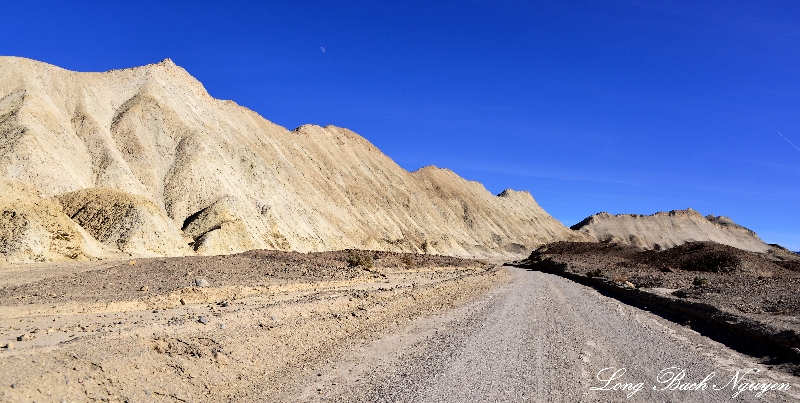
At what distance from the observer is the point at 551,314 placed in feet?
49.4

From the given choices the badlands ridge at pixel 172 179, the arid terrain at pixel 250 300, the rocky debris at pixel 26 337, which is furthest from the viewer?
the badlands ridge at pixel 172 179

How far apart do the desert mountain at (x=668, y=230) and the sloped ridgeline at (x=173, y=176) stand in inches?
3716

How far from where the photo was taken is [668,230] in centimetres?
16000

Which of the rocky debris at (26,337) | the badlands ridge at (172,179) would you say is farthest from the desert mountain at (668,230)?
the rocky debris at (26,337)

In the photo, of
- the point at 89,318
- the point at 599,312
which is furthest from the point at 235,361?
the point at 599,312

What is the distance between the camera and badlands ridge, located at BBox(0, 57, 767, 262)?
31.7m

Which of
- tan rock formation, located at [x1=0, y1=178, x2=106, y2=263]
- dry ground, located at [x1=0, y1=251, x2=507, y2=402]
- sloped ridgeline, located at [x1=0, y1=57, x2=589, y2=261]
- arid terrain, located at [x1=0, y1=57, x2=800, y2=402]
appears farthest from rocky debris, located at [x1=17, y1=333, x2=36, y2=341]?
sloped ridgeline, located at [x1=0, y1=57, x2=589, y2=261]

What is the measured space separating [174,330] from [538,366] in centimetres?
640

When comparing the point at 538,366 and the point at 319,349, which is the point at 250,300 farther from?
the point at 538,366

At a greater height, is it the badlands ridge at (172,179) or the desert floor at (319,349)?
the badlands ridge at (172,179)

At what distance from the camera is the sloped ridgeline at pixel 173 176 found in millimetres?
32844

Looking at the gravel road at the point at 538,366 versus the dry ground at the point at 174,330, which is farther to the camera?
the gravel road at the point at 538,366

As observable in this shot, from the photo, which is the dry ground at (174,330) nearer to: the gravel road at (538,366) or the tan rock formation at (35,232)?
the gravel road at (538,366)

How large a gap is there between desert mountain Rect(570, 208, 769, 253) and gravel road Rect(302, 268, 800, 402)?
5848 inches
